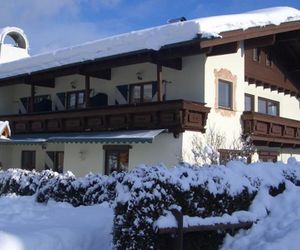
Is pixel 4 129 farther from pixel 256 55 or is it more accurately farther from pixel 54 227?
pixel 54 227

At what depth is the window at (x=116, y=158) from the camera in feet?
65.1

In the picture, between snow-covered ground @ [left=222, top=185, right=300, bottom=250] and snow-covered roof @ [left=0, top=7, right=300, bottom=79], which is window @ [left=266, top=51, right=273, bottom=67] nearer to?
snow-covered roof @ [left=0, top=7, right=300, bottom=79]

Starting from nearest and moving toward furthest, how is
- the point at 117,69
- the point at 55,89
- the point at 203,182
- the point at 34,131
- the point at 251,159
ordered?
the point at 203,182 → the point at 251,159 → the point at 117,69 → the point at 34,131 → the point at 55,89

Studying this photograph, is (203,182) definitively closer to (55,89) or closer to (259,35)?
(259,35)

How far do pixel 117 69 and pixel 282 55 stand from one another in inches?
326

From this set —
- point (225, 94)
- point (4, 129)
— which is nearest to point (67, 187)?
point (4, 129)

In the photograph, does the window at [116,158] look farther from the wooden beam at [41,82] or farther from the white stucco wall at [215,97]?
the wooden beam at [41,82]

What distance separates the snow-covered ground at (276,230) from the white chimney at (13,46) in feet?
90.8

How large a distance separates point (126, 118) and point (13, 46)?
62.5 feet

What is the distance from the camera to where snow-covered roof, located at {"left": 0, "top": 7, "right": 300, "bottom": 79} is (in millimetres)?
16734

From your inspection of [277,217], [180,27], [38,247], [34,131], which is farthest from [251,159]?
[38,247]

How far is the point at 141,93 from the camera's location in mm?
20453

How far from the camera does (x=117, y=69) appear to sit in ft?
70.5

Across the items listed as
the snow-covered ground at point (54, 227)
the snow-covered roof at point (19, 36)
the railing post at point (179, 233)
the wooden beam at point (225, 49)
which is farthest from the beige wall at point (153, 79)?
the railing post at point (179, 233)
